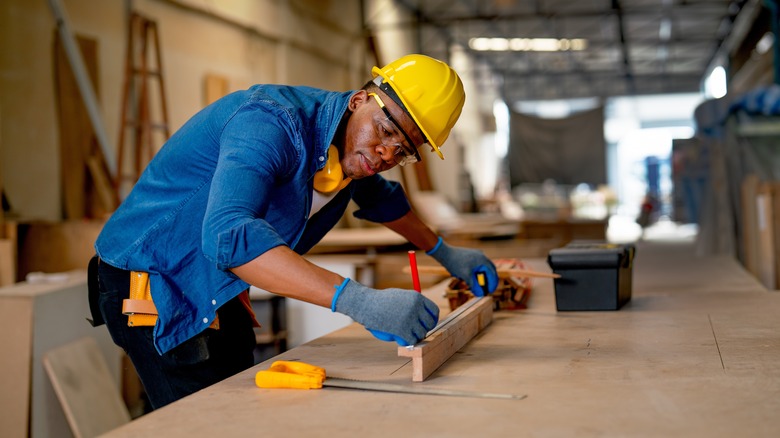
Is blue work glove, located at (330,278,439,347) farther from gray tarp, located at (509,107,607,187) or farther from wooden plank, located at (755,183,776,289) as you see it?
gray tarp, located at (509,107,607,187)

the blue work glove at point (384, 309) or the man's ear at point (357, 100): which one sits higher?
the man's ear at point (357, 100)

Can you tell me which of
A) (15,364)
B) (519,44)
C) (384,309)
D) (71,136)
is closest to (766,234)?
(384,309)

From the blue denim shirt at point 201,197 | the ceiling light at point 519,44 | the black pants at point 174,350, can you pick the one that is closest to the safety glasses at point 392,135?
the blue denim shirt at point 201,197

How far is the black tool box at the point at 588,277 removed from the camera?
2.79 metres

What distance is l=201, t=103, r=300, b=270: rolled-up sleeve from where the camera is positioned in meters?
1.72

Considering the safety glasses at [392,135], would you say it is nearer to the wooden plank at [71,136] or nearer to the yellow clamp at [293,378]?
the yellow clamp at [293,378]

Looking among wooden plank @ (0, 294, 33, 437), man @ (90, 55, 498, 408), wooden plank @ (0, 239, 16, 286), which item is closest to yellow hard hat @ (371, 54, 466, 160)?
man @ (90, 55, 498, 408)

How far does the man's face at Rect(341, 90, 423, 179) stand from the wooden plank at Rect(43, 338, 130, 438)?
7.62ft

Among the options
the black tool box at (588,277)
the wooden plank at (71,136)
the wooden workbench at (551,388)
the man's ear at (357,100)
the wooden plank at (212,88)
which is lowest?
the wooden workbench at (551,388)

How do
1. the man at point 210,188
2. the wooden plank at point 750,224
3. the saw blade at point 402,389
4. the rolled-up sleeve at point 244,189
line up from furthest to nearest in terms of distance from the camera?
the wooden plank at point 750,224, the man at point 210,188, the rolled-up sleeve at point 244,189, the saw blade at point 402,389

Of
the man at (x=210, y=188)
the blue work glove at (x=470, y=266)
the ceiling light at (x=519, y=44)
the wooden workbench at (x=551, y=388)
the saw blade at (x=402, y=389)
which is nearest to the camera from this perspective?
the wooden workbench at (x=551, y=388)

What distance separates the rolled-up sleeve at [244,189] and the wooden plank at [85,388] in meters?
2.38

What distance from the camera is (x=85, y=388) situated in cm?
395

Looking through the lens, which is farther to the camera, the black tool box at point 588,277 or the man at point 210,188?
the black tool box at point 588,277
